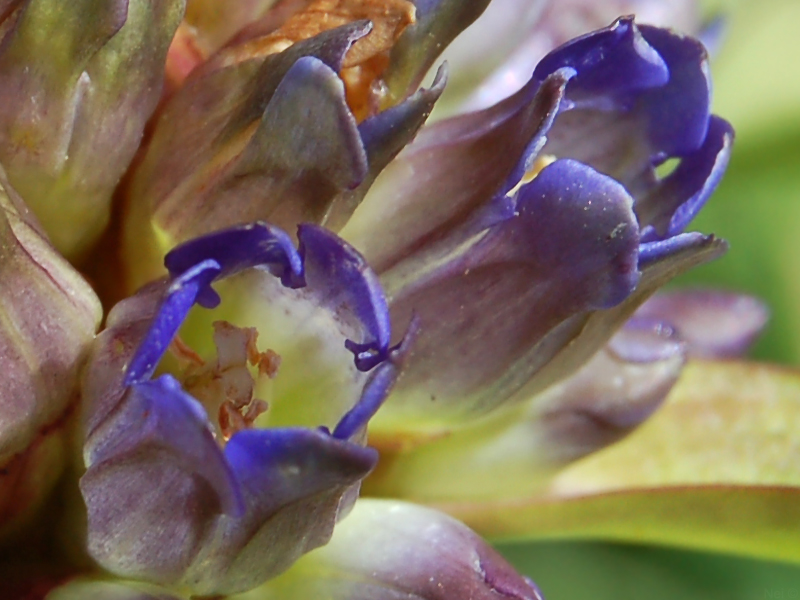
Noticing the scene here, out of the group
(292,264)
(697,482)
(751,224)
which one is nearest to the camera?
(292,264)

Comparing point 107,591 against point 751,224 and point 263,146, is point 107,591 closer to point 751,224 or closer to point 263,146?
point 263,146

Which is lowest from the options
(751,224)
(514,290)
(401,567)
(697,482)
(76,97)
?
(751,224)

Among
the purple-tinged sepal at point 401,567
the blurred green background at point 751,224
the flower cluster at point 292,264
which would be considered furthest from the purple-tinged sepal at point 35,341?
the blurred green background at point 751,224

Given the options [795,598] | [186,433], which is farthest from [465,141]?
[795,598]

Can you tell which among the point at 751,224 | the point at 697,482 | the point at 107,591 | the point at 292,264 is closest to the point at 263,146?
the point at 292,264

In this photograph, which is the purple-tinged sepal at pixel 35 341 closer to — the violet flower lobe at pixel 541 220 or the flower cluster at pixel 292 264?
the flower cluster at pixel 292 264
